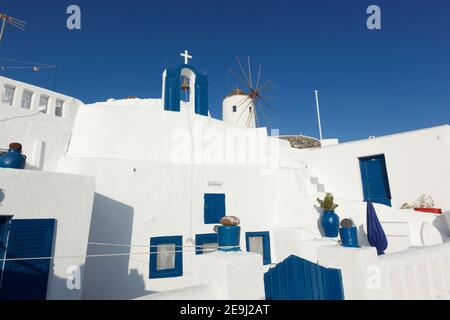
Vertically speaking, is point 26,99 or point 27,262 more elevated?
point 26,99


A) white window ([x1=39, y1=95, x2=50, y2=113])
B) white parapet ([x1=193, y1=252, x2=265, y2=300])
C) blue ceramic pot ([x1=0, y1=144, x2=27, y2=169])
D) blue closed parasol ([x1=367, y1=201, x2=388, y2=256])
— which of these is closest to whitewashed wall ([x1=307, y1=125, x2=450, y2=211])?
blue closed parasol ([x1=367, y1=201, x2=388, y2=256])

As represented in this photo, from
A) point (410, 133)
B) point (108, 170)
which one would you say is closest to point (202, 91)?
point (108, 170)

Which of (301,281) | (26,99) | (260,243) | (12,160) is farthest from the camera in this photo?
(260,243)

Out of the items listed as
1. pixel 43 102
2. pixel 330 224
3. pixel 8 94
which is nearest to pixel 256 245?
pixel 330 224

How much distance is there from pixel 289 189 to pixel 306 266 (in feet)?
29.1

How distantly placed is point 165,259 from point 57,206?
201 inches

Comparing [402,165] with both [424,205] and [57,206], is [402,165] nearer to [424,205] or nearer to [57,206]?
[424,205]

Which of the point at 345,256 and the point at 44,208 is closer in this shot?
the point at 345,256

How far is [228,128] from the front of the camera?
1403cm

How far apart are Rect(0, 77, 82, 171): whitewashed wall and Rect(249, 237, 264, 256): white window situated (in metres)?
9.18

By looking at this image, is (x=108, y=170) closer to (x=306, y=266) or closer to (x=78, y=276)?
(x=78, y=276)

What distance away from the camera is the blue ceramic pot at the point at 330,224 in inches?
472

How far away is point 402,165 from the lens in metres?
13.5
